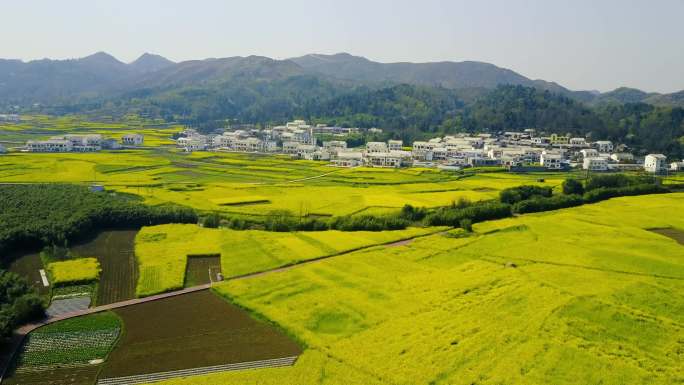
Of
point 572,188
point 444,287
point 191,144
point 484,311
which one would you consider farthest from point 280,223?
point 191,144

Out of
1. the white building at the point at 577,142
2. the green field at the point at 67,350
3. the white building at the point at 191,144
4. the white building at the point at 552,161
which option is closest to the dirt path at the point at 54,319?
the green field at the point at 67,350

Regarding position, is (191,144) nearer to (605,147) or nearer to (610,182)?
(610,182)

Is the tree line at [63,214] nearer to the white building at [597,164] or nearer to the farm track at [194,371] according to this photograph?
the farm track at [194,371]

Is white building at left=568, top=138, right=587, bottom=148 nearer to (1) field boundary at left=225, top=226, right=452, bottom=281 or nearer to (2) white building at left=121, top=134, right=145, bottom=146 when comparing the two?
(1) field boundary at left=225, top=226, right=452, bottom=281

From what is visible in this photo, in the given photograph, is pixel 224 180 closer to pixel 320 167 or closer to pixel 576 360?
pixel 320 167

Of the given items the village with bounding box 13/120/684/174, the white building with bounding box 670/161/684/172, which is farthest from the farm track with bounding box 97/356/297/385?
the white building with bounding box 670/161/684/172

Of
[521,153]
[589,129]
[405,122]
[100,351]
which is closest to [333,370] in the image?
[100,351]

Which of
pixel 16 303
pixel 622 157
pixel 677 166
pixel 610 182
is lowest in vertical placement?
pixel 16 303
